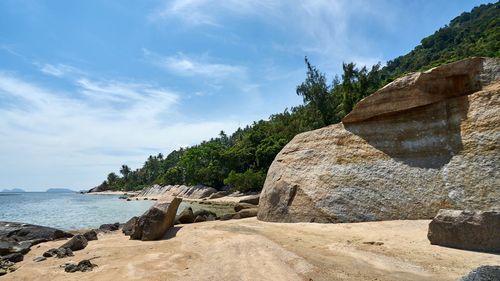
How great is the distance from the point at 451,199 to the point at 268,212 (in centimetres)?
734

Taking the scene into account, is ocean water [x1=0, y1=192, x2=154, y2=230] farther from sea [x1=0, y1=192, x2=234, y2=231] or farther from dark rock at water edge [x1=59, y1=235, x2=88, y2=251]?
dark rock at water edge [x1=59, y1=235, x2=88, y2=251]

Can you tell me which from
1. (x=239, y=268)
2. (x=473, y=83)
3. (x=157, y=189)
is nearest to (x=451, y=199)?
(x=473, y=83)

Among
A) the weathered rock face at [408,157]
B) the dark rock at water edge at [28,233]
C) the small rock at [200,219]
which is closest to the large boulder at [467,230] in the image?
the weathered rock face at [408,157]

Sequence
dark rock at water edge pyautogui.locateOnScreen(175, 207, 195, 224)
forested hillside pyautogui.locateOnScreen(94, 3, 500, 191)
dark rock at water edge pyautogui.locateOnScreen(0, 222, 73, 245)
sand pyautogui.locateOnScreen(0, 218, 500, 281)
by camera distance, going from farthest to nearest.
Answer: forested hillside pyautogui.locateOnScreen(94, 3, 500, 191)
dark rock at water edge pyautogui.locateOnScreen(175, 207, 195, 224)
dark rock at water edge pyautogui.locateOnScreen(0, 222, 73, 245)
sand pyautogui.locateOnScreen(0, 218, 500, 281)

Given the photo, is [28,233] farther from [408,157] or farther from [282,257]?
[408,157]

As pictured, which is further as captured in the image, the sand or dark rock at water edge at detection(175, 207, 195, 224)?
dark rock at water edge at detection(175, 207, 195, 224)

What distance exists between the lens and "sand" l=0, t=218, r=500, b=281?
26.2 feet

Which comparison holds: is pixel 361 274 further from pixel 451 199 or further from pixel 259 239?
pixel 451 199

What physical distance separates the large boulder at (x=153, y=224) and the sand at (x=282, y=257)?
53cm

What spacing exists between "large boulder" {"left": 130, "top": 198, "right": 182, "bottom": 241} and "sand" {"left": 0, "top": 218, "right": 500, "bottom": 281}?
530 mm

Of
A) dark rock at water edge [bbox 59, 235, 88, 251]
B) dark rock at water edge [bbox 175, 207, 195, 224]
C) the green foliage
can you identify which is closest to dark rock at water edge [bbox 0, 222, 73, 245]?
dark rock at water edge [bbox 59, 235, 88, 251]

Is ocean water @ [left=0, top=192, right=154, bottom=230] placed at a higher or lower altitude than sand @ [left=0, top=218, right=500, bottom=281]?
higher

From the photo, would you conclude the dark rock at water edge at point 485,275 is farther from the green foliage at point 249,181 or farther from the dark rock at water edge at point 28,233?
the green foliage at point 249,181

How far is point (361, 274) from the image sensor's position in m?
7.76
